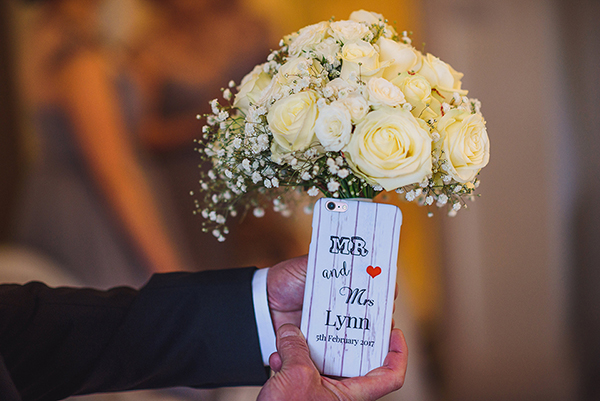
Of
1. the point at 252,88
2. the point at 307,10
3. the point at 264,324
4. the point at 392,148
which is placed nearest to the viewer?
the point at 392,148

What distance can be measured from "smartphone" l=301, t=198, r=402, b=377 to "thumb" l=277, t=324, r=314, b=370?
1.1 inches

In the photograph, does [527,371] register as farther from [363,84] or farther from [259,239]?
[363,84]

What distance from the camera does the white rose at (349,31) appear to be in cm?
97

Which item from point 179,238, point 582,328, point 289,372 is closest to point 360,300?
point 289,372

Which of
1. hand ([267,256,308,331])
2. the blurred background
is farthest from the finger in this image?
the blurred background

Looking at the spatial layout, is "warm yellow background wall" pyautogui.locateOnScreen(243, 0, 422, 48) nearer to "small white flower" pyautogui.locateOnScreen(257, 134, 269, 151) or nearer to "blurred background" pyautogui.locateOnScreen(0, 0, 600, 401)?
"blurred background" pyautogui.locateOnScreen(0, 0, 600, 401)

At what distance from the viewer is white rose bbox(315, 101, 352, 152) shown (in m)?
0.85

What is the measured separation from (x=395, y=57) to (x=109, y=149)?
181 cm

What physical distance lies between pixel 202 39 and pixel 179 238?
1.15 meters

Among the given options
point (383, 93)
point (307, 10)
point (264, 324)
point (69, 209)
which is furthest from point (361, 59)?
point (69, 209)

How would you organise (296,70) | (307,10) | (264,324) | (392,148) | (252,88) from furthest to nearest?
(307,10), (264,324), (252,88), (296,70), (392,148)

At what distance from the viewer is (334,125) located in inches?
33.9

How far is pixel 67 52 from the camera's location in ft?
7.18

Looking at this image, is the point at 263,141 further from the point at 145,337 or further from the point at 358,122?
the point at 145,337
